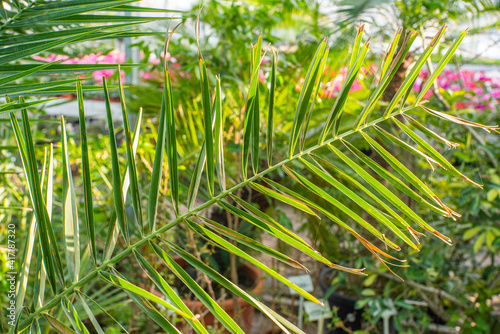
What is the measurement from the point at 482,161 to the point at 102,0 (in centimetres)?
135

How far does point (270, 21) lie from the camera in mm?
1376

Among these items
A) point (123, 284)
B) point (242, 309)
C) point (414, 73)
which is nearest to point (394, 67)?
point (414, 73)

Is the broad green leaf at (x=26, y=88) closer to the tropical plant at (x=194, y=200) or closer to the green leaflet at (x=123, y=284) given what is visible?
the tropical plant at (x=194, y=200)

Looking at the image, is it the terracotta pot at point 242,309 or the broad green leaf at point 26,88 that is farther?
the terracotta pot at point 242,309

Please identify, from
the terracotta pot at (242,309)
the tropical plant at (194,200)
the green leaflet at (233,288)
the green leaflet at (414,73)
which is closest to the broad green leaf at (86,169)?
the tropical plant at (194,200)

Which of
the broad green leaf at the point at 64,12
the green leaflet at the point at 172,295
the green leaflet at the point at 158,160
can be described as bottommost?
the green leaflet at the point at 172,295

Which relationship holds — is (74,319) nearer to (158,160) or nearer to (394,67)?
(158,160)

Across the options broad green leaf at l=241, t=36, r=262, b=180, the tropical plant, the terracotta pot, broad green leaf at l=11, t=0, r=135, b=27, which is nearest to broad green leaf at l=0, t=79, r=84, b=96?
the tropical plant

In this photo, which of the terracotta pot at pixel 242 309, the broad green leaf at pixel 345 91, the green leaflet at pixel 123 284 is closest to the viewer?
the green leaflet at pixel 123 284

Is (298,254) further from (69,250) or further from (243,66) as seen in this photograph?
(69,250)

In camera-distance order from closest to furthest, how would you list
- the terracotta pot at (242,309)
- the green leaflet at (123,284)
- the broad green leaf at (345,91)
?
the green leaflet at (123,284) → the broad green leaf at (345,91) → the terracotta pot at (242,309)

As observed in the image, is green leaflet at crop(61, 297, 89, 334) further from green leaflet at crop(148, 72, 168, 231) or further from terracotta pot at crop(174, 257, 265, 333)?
terracotta pot at crop(174, 257, 265, 333)

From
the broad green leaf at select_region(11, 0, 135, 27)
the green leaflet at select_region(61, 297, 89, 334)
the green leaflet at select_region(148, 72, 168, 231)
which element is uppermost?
the broad green leaf at select_region(11, 0, 135, 27)

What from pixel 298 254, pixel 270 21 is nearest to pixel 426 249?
pixel 298 254
